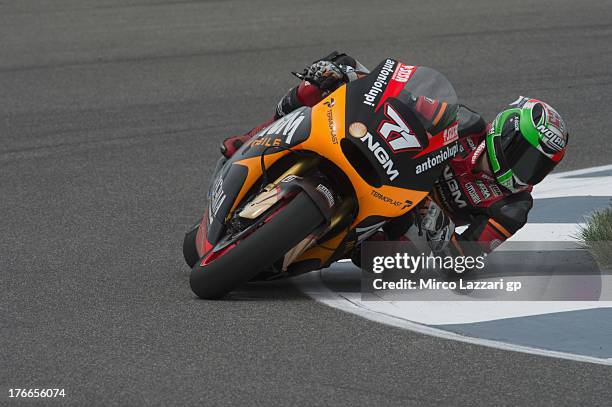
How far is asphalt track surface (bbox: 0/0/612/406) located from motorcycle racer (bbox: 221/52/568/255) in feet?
3.07

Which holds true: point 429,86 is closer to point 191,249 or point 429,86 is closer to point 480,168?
point 480,168

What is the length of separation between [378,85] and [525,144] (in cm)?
101

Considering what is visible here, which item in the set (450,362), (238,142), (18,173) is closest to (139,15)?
(18,173)

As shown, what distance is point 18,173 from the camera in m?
9.52

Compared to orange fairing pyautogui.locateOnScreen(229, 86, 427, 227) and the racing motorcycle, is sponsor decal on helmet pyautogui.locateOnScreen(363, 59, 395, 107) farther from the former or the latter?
orange fairing pyautogui.locateOnScreen(229, 86, 427, 227)

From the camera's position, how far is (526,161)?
6711 mm

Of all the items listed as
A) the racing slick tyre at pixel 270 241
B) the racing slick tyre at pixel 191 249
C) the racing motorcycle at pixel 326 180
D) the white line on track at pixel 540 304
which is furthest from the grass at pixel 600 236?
the racing slick tyre at pixel 191 249

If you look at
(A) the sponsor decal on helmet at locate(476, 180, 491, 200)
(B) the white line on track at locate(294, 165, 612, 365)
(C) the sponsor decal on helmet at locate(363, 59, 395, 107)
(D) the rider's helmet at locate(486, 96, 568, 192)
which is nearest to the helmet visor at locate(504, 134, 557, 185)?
(D) the rider's helmet at locate(486, 96, 568, 192)

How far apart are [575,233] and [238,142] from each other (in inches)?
83.4

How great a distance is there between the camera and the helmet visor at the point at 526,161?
6688 millimetres

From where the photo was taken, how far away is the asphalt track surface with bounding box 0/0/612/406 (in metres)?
4.99

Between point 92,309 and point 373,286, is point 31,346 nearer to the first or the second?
point 92,309

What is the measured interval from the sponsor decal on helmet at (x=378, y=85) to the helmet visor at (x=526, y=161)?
88 centimetres

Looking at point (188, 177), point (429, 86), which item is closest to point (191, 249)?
point (429, 86)
